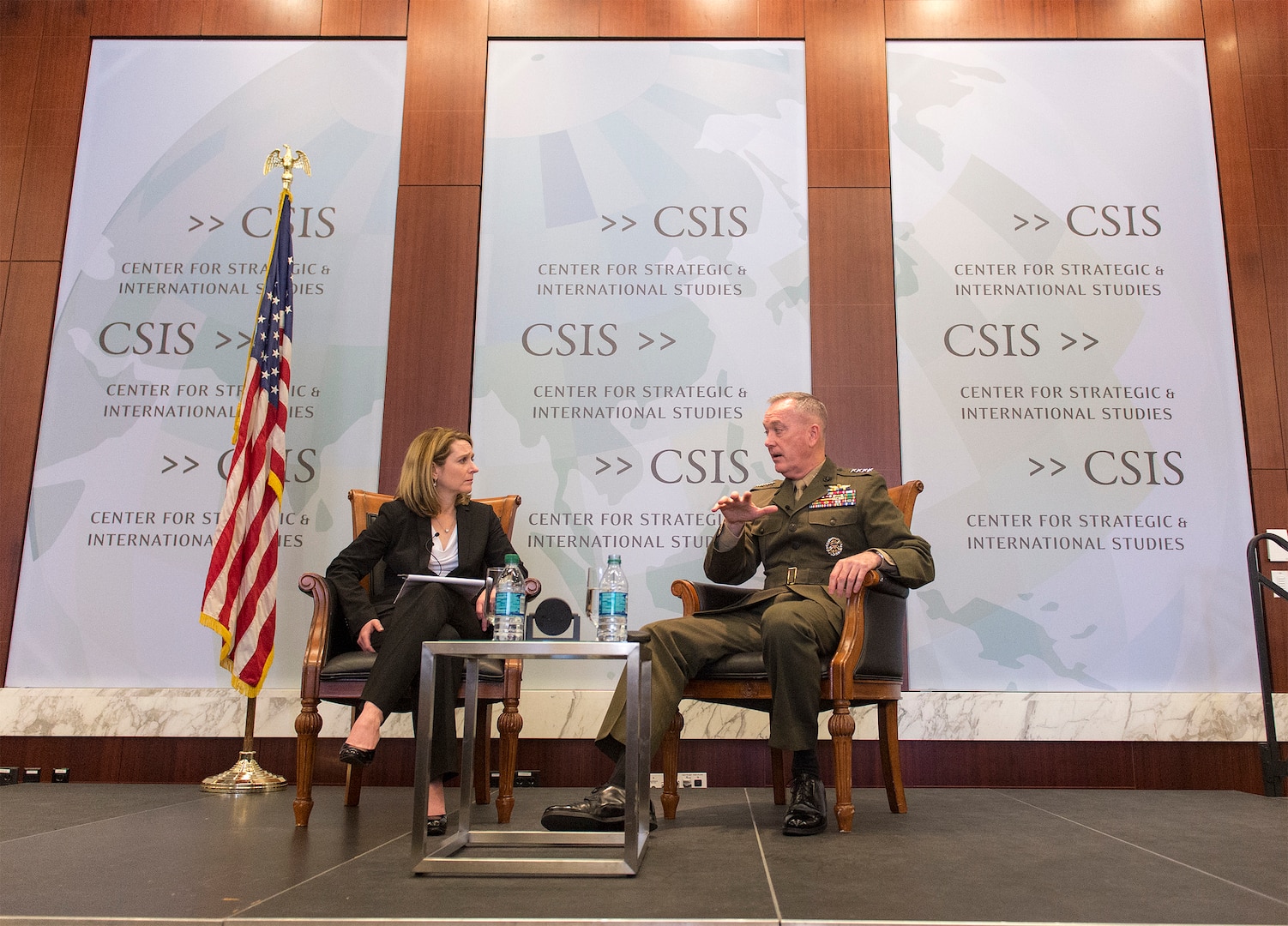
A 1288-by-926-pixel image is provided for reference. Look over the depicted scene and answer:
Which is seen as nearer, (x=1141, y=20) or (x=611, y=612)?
(x=611, y=612)

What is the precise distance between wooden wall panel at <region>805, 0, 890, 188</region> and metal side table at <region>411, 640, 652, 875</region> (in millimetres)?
2764

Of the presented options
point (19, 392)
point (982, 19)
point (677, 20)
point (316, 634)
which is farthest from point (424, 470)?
point (982, 19)

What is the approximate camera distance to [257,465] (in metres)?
3.68

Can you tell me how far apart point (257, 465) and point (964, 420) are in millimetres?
2790

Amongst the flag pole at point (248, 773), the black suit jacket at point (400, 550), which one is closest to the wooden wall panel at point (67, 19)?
the flag pole at point (248, 773)

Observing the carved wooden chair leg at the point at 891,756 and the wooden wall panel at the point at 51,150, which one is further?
the wooden wall panel at the point at 51,150

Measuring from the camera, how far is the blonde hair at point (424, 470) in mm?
3113

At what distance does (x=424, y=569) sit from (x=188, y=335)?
6.05 ft

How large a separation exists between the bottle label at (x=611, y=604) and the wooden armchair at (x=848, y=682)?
576 millimetres

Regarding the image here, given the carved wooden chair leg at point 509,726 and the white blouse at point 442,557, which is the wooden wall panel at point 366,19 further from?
the carved wooden chair leg at point 509,726

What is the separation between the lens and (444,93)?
14.1 ft

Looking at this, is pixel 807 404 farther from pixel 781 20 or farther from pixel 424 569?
pixel 781 20

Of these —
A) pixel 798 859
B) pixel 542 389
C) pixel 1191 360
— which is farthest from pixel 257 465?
pixel 1191 360

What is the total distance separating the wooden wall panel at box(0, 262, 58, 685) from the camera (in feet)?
12.9
